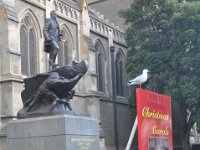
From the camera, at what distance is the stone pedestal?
9.31m

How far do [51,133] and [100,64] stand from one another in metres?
27.0

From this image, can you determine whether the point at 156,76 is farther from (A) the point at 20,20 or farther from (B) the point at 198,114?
(A) the point at 20,20

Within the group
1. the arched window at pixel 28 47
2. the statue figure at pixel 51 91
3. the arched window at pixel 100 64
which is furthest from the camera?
the arched window at pixel 100 64

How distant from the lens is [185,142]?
29922 millimetres

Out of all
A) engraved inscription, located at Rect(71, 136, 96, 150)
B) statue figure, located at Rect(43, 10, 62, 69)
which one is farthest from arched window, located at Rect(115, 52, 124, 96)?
engraved inscription, located at Rect(71, 136, 96, 150)

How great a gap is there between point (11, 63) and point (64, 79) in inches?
570

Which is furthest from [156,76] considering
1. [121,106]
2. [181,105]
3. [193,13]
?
[121,106]

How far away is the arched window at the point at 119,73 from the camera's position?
1503 inches

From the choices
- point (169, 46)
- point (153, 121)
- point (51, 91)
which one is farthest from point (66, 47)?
point (51, 91)

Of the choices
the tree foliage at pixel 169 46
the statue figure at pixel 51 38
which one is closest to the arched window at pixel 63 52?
the tree foliage at pixel 169 46

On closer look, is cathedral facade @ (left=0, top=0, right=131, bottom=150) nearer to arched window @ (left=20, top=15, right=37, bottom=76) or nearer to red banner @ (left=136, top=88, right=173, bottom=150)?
arched window @ (left=20, top=15, right=37, bottom=76)

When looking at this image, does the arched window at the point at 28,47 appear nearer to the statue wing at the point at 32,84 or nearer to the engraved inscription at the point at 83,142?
the statue wing at the point at 32,84

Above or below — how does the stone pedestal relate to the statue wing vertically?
below

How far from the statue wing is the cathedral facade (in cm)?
1333
